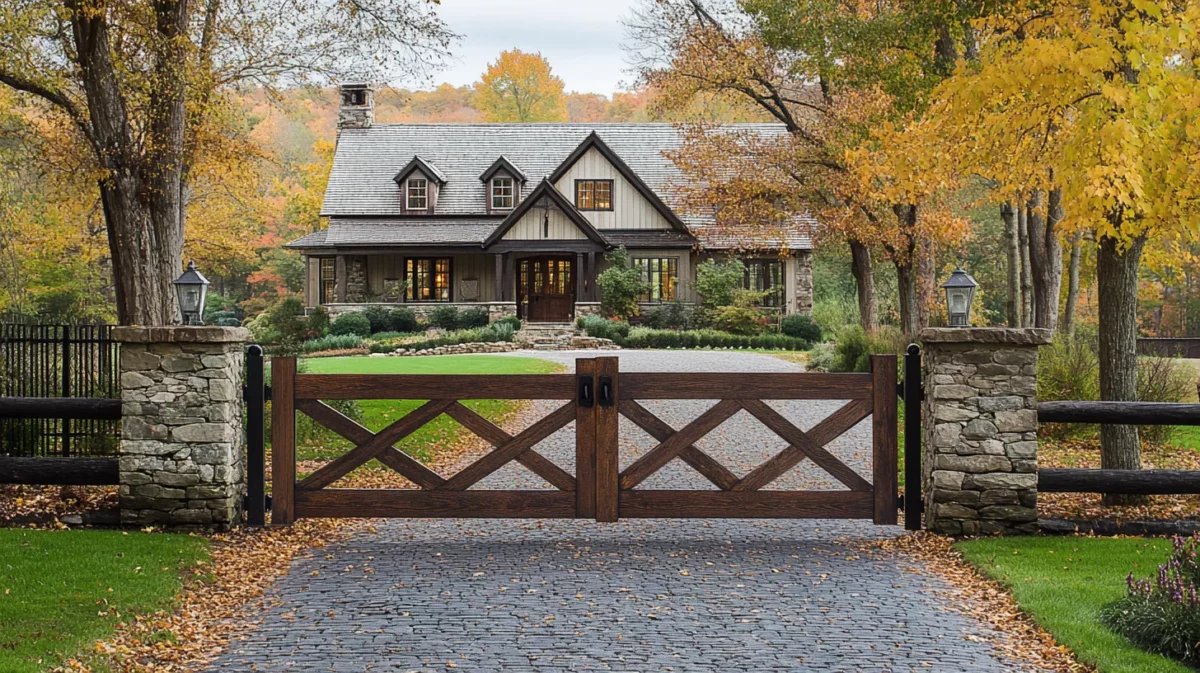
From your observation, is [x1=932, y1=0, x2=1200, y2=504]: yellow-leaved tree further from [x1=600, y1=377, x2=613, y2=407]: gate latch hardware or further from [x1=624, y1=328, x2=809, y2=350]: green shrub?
[x1=624, y1=328, x2=809, y2=350]: green shrub

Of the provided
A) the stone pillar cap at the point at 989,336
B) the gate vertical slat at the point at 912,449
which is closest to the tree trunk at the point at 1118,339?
the stone pillar cap at the point at 989,336

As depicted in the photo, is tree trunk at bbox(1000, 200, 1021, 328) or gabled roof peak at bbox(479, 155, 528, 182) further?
gabled roof peak at bbox(479, 155, 528, 182)

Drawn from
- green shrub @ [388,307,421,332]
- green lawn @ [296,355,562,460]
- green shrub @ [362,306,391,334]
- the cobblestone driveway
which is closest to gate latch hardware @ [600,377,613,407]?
the cobblestone driveway

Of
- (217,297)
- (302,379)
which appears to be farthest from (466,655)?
(217,297)

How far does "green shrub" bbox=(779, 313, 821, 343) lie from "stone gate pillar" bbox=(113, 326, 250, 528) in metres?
24.1

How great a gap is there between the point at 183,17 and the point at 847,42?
983 cm

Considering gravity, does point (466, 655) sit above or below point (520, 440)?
below

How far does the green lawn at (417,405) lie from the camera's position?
41.5ft

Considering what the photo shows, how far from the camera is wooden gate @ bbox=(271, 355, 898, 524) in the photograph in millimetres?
7980

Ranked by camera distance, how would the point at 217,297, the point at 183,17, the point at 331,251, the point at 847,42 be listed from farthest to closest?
the point at 217,297, the point at 331,251, the point at 847,42, the point at 183,17

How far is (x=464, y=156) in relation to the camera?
3806 centimetres

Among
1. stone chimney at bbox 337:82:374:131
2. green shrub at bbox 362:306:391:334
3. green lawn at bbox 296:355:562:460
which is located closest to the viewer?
green lawn at bbox 296:355:562:460

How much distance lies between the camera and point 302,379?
8.10m

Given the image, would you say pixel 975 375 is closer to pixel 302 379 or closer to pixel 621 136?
pixel 302 379
